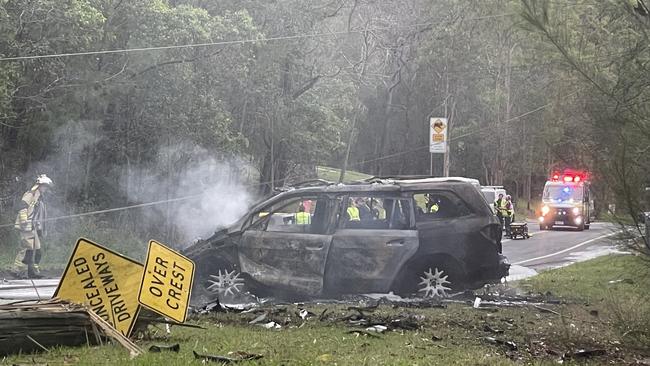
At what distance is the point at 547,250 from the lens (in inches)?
984

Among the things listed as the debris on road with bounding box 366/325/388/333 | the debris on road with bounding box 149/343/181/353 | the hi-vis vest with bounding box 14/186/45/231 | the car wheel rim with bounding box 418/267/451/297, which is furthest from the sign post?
the debris on road with bounding box 149/343/181/353

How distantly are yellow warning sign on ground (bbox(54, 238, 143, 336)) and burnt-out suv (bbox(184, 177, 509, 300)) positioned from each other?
13.2 ft

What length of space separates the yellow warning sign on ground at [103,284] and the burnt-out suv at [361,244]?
4011 millimetres

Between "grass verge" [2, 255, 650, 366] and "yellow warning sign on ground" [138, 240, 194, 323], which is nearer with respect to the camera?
"grass verge" [2, 255, 650, 366]

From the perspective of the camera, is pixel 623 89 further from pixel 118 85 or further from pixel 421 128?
pixel 421 128

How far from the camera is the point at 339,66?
3219cm

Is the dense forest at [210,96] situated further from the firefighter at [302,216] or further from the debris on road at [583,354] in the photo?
the firefighter at [302,216]

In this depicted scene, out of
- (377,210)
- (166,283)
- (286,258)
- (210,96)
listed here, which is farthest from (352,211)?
(210,96)

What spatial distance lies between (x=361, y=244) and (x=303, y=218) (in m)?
1.58

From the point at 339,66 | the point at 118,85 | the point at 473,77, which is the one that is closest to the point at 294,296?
the point at 118,85

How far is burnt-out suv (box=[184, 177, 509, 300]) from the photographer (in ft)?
37.4

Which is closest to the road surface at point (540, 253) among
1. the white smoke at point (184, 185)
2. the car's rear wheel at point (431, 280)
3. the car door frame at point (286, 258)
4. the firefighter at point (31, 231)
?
the firefighter at point (31, 231)

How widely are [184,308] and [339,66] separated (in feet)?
83.3

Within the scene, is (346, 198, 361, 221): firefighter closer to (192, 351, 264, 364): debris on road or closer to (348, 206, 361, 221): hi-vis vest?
(348, 206, 361, 221): hi-vis vest
